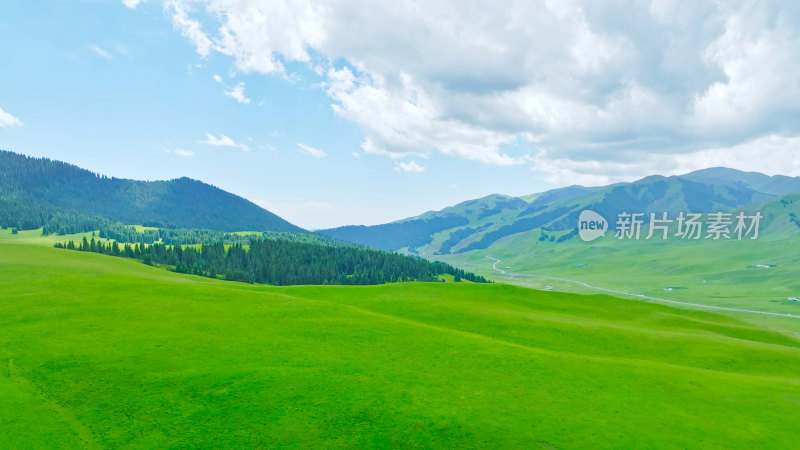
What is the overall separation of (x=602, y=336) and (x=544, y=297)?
2673 centimetres

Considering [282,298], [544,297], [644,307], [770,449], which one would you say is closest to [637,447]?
[770,449]

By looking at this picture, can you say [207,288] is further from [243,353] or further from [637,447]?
[637,447]

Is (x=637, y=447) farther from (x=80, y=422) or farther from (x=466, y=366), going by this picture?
(x=80, y=422)

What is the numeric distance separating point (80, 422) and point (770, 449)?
53.1 metres

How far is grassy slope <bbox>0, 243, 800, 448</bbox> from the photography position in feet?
108

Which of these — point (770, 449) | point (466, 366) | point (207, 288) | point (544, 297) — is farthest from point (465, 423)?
point (544, 297)

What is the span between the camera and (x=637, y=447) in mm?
32344

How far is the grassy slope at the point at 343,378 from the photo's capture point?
108 feet

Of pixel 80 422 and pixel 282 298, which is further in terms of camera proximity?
pixel 282 298

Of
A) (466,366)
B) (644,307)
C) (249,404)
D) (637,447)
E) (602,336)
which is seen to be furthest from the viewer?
(644,307)

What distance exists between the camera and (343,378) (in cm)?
4028

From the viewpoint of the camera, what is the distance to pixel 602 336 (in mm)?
65312

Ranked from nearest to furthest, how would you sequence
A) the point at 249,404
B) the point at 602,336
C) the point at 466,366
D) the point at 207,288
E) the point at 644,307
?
the point at 249,404, the point at 466,366, the point at 602,336, the point at 207,288, the point at 644,307

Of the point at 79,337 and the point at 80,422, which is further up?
the point at 79,337
